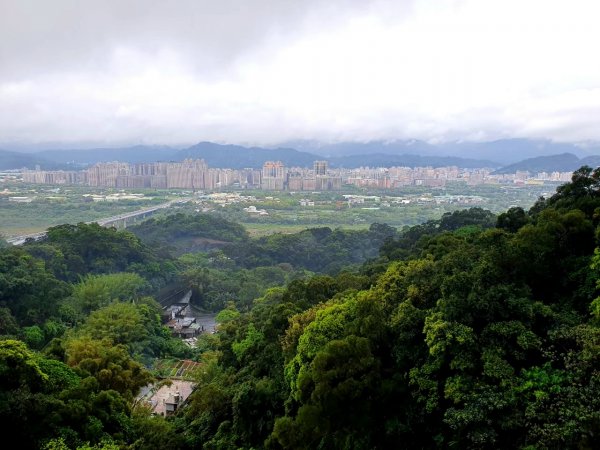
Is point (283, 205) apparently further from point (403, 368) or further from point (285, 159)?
point (285, 159)

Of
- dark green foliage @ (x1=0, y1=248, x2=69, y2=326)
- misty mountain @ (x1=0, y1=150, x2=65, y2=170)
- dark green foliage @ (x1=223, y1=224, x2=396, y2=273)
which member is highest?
misty mountain @ (x1=0, y1=150, x2=65, y2=170)

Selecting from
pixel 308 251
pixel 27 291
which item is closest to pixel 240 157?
pixel 308 251

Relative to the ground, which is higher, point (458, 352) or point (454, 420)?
point (458, 352)

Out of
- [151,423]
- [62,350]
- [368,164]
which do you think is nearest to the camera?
[151,423]

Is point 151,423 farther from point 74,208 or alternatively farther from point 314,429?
point 74,208

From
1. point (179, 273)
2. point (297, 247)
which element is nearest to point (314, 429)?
point (179, 273)

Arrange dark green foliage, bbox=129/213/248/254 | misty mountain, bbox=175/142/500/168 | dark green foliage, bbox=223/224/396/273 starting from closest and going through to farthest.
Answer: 1. dark green foliage, bbox=223/224/396/273
2. dark green foliage, bbox=129/213/248/254
3. misty mountain, bbox=175/142/500/168

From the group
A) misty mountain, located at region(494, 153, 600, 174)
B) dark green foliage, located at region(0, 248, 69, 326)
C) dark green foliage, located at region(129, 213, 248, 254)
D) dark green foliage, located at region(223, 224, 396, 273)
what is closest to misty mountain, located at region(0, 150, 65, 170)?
dark green foliage, located at region(129, 213, 248, 254)

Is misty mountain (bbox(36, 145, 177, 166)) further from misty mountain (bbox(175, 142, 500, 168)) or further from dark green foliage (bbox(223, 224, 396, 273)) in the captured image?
dark green foliage (bbox(223, 224, 396, 273))
